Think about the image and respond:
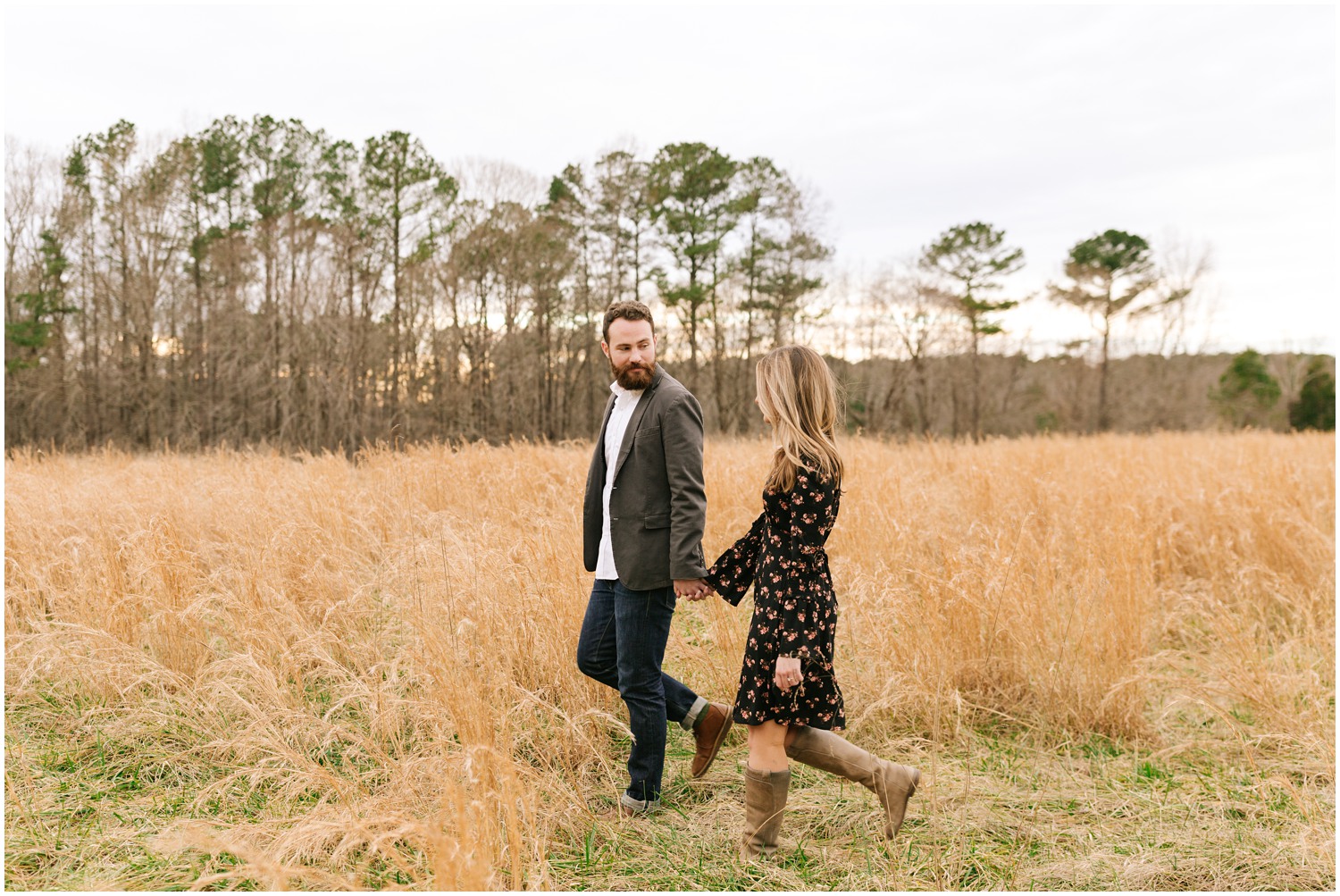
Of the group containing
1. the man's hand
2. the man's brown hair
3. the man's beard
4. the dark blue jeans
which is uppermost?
the man's brown hair

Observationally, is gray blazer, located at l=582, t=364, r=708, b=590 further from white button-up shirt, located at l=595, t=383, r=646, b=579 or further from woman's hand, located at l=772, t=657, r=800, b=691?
woman's hand, located at l=772, t=657, r=800, b=691

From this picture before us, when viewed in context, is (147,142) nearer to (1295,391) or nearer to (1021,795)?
(1021,795)

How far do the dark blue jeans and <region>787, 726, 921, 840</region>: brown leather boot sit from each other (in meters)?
0.54

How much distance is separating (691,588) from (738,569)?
0.22 meters

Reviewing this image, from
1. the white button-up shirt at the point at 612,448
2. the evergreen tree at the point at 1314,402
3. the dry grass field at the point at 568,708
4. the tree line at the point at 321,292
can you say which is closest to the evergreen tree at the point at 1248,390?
the evergreen tree at the point at 1314,402

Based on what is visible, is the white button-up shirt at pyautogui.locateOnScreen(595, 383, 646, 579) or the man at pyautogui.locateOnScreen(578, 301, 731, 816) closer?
the man at pyautogui.locateOnScreen(578, 301, 731, 816)

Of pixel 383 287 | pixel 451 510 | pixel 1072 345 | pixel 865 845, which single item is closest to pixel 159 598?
pixel 451 510

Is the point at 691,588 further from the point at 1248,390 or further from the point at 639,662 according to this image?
the point at 1248,390

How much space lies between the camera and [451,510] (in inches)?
257

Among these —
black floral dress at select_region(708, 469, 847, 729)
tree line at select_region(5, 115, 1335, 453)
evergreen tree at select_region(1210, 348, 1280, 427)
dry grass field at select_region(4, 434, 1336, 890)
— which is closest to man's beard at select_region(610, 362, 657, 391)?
black floral dress at select_region(708, 469, 847, 729)

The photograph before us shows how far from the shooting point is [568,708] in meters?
3.65

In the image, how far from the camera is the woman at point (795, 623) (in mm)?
2605

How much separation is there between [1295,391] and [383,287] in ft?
120

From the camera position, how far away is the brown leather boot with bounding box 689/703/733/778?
10.5ft
